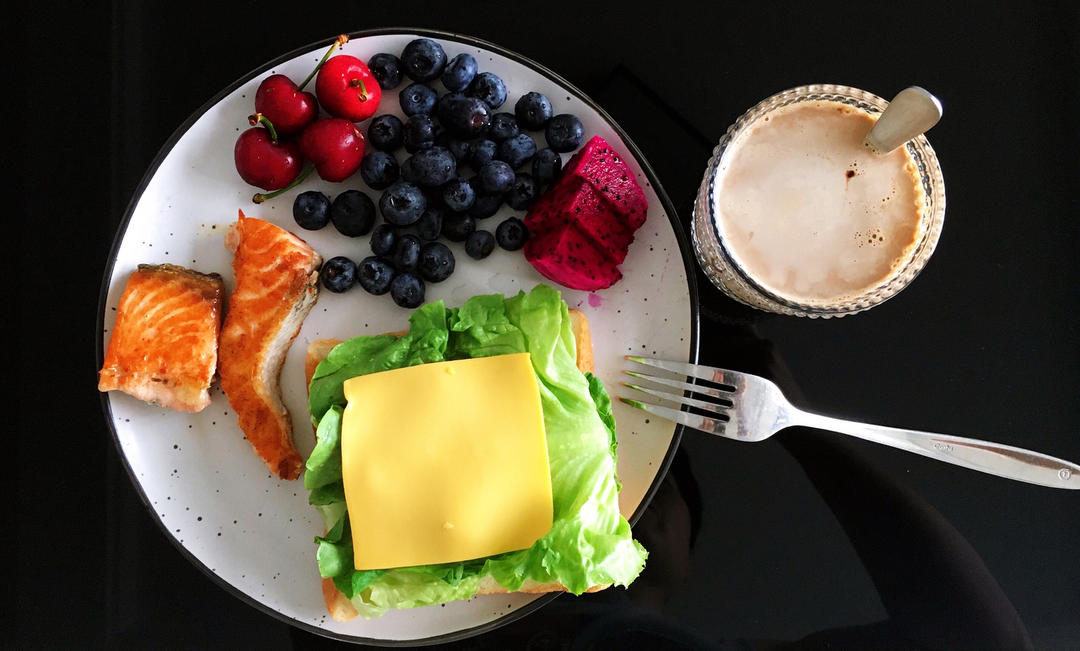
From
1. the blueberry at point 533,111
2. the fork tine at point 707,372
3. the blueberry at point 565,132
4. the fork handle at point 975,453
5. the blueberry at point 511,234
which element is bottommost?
the fork handle at point 975,453

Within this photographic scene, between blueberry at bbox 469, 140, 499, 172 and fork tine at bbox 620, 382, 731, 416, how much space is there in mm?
659

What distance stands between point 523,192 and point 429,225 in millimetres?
246

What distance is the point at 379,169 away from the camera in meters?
1.78

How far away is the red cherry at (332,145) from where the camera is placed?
5.68ft

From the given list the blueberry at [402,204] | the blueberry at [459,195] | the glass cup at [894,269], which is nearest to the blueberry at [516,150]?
the blueberry at [459,195]

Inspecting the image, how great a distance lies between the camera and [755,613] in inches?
77.5

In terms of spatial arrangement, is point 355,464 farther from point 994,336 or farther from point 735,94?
point 994,336

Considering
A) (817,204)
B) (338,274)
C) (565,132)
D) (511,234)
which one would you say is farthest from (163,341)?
(817,204)

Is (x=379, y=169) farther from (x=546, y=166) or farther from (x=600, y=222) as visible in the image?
(x=600, y=222)

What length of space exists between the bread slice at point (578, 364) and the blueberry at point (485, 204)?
0.32 m

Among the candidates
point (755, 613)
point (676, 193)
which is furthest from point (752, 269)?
point (755, 613)

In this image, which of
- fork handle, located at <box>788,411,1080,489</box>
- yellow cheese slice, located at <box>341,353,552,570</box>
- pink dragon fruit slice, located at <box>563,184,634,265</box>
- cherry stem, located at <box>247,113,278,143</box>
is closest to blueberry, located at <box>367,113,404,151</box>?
cherry stem, located at <box>247,113,278,143</box>

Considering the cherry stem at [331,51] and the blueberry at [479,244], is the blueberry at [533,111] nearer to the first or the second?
the blueberry at [479,244]

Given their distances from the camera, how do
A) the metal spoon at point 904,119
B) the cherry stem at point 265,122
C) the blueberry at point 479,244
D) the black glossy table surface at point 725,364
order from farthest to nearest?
1. the black glossy table surface at point 725,364
2. the blueberry at point 479,244
3. the cherry stem at point 265,122
4. the metal spoon at point 904,119
